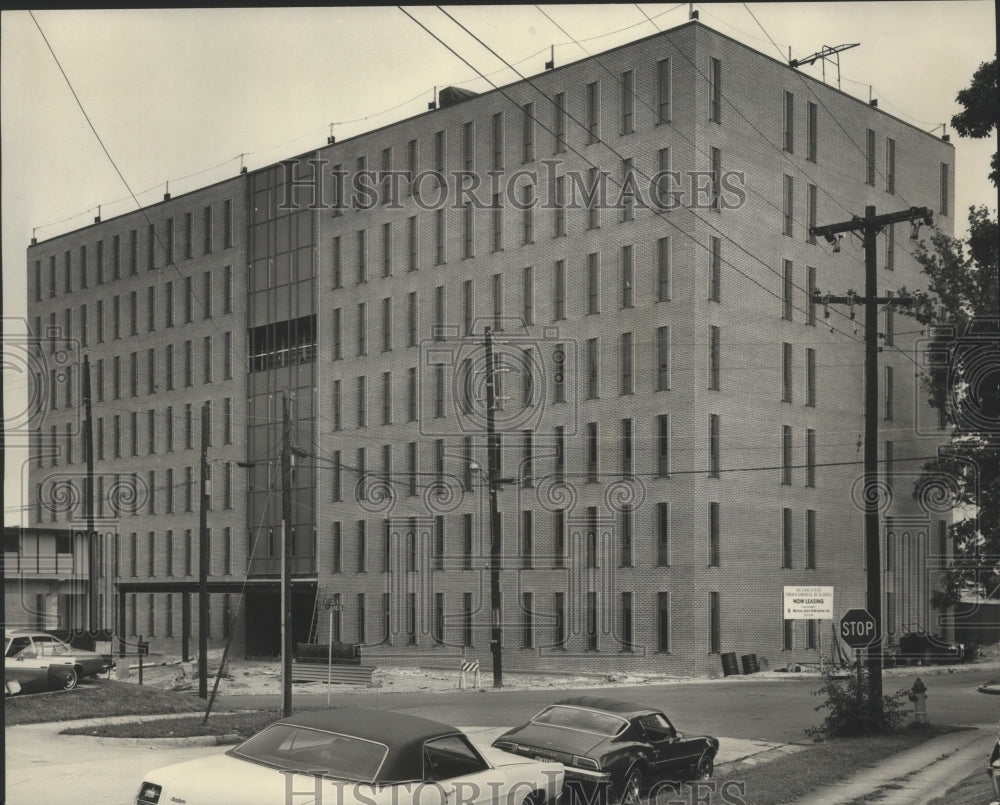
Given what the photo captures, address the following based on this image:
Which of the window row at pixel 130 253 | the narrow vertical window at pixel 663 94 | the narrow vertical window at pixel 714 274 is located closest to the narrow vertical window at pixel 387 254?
the window row at pixel 130 253

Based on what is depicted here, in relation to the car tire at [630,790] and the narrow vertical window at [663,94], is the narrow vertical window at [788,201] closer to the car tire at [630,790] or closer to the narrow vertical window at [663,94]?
the narrow vertical window at [663,94]

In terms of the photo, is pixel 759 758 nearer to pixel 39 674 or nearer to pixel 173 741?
pixel 173 741

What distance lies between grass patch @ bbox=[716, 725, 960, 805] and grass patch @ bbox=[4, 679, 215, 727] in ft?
45.3

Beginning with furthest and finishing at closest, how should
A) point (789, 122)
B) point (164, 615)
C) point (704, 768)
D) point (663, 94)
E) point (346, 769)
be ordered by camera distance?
point (164, 615) < point (663, 94) < point (789, 122) < point (704, 768) < point (346, 769)

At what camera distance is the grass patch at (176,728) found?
869 inches

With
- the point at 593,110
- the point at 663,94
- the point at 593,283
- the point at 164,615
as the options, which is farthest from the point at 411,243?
the point at 164,615

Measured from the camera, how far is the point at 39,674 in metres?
31.9

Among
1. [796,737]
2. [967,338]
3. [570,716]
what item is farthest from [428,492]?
[570,716]

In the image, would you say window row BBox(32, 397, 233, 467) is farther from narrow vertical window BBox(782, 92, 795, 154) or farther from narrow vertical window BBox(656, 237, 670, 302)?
narrow vertical window BBox(782, 92, 795, 154)

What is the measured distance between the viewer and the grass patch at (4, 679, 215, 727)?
2584 centimetres

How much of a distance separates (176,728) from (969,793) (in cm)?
1429

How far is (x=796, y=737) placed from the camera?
25688 mm

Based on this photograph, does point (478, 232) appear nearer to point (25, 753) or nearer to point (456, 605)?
point (456, 605)

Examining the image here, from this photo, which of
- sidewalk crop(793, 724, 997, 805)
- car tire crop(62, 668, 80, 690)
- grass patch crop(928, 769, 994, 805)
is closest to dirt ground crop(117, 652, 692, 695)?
car tire crop(62, 668, 80, 690)
